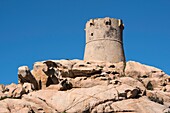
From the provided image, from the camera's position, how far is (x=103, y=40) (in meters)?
39.5

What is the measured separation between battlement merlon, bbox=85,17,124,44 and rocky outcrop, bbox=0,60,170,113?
12.9ft

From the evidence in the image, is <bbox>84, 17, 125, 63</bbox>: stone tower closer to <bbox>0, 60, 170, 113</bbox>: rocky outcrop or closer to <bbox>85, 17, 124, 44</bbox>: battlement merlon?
<bbox>85, 17, 124, 44</bbox>: battlement merlon

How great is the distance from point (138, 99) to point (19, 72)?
1065cm

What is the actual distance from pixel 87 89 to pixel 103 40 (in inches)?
374

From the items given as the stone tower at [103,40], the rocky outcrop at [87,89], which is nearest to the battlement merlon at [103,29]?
the stone tower at [103,40]

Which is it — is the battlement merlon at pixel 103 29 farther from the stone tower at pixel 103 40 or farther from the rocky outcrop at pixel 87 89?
the rocky outcrop at pixel 87 89

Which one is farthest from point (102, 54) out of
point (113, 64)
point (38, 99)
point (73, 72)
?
point (38, 99)

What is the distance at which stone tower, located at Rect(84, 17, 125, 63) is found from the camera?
3938 cm

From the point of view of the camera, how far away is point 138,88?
105ft

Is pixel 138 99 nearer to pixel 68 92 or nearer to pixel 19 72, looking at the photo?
pixel 68 92

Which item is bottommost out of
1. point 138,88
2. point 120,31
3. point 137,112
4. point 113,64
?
point 137,112

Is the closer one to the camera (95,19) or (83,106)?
(83,106)

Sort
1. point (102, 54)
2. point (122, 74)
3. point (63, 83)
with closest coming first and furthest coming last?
point (63, 83) < point (122, 74) < point (102, 54)

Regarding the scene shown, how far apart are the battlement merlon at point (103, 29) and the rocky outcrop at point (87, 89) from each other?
3.92m
